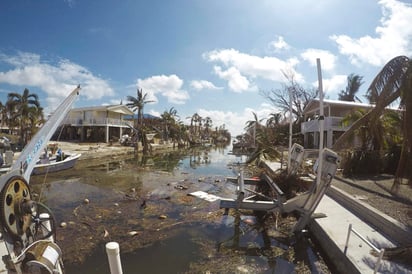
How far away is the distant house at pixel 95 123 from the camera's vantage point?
35312mm

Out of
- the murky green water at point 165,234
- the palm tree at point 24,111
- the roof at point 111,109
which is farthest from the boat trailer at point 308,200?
the roof at point 111,109

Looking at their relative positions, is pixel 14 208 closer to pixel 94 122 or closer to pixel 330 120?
pixel 330 120

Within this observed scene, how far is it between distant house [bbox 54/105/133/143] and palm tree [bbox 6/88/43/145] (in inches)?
375

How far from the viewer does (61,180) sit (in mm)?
13086

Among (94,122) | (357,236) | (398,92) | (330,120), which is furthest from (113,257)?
(94,122)

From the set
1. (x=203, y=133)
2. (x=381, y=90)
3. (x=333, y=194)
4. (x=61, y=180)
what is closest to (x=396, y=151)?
(x=333, y=194)

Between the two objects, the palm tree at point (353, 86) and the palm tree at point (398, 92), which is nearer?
the palm tree at point (398, 92)

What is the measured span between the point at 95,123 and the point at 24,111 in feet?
36.8

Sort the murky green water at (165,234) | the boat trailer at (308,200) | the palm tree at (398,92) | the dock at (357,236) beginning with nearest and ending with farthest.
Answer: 1. the dock at (357,236)
2. the murky green water at (165,234)
3. the boat trailer at (308,200)
4. the palm tree at (398,92)

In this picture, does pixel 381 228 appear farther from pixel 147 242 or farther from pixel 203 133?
pixel 203 133

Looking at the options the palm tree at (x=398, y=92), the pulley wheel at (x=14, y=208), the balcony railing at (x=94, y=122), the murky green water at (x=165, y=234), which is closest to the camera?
the pulley wheel at (x=14, y=208)

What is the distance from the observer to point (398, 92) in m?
5.88

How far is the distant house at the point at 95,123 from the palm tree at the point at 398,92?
109 ft

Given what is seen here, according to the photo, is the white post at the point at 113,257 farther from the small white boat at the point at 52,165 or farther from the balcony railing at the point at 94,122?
the balcony railing at the point at 94,122
